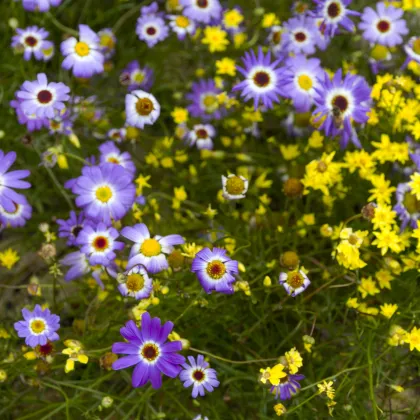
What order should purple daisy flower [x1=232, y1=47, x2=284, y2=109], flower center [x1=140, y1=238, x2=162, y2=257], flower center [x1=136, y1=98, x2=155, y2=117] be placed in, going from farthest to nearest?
1. purple daisy flower [x1=232, y1=47, x2=284, y2=109]
2. flower center [x1=136, y1=98, x2=155, y2=117]
3. flower center [x1=140, y1=238, x2=162, y2=257]

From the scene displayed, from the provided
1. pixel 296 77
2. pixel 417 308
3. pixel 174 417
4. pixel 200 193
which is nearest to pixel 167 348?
pixel 174 417

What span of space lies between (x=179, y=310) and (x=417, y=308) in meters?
0.73

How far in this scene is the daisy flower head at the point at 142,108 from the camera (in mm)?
1868

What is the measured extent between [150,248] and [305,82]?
960mm

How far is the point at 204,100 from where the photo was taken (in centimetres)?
240

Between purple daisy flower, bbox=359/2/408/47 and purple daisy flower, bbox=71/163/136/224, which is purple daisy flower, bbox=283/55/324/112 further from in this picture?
purple daisy flower, bbox=71/163/136/224

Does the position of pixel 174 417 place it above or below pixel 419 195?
below

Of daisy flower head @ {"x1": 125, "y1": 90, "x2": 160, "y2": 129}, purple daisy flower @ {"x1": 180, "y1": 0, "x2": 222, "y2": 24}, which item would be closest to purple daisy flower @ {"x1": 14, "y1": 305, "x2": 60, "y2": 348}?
daisy flower head @ {"x1": 125, "y1": 90, "x2": 160, "y2": 129}

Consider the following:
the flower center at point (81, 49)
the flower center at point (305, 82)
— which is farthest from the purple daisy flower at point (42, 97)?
the flower center at point (305, 82)

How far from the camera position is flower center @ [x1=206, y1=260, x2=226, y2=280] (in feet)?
4.81

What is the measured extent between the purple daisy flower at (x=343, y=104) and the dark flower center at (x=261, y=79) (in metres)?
0.21

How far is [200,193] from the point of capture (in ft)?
7.77

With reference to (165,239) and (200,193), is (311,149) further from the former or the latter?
(165,239)

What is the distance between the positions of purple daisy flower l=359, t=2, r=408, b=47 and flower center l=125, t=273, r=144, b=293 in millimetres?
1573
